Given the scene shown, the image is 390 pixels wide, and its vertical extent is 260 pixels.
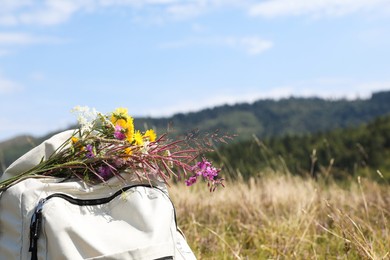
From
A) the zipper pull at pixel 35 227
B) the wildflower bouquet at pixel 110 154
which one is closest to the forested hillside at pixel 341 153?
the wildflower bouquet at pixel 110 154

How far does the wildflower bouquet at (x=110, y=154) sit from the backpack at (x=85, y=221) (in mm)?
75

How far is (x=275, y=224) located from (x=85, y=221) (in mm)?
2566

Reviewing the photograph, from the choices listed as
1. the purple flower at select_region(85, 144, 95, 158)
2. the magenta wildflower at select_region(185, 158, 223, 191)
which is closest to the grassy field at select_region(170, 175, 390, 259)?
the magenta wildflower at select_region(185, 158, 223, 191)

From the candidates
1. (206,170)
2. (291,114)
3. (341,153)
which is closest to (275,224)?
(206,170)

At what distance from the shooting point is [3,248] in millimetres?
2879

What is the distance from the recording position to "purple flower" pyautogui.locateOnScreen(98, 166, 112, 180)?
304cm

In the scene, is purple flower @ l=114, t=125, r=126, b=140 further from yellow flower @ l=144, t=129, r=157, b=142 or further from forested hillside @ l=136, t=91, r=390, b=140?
forested hillside @ l=136, t=91, r=390, b=140

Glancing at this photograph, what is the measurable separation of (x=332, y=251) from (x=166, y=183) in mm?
2118

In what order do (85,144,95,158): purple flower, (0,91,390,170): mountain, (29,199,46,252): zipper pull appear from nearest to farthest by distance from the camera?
1. (29,199,46,252): zipper pull
2. (85,144,95,158): purple flower
3. (0,91,390,170): mountain

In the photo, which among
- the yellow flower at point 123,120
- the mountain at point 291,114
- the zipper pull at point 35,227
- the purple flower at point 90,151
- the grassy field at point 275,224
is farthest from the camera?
the mountain at point 291,114

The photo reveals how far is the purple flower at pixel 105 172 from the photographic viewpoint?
3039mm

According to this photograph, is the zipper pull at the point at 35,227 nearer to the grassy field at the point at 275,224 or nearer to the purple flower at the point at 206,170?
the purple flower at the point at 206,170

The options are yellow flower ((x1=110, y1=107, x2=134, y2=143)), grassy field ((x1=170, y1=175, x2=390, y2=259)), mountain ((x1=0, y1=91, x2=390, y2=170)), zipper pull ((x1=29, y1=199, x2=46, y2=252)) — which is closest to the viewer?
zipper pull ((x1=29, y1=199, x2=46, y2=252))

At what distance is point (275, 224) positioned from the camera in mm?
5035
